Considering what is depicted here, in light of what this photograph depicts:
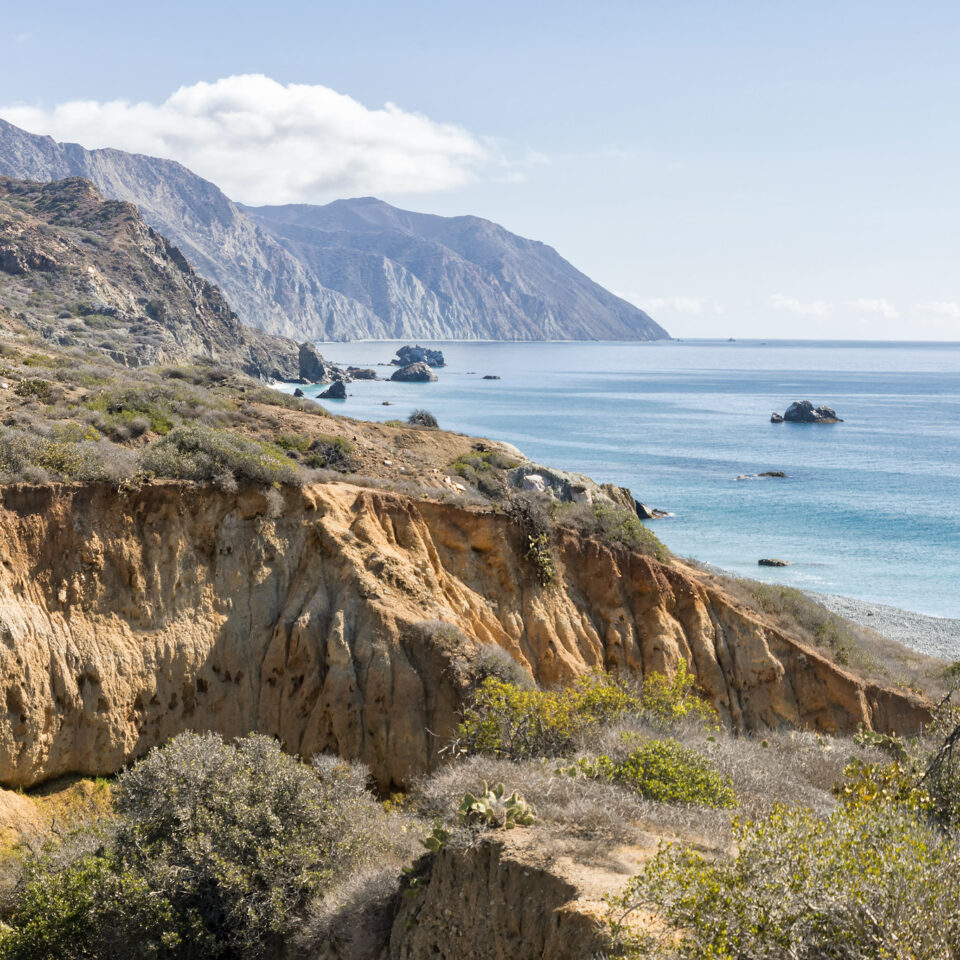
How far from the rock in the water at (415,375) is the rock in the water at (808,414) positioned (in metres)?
75.3

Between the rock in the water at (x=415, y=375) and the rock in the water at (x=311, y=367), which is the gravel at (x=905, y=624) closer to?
the rock in the water at (x=311, y=367)

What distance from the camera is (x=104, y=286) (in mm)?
95375

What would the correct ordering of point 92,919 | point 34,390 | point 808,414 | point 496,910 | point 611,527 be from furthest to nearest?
1. point 808,414
2. point 34,390
3. point 611,527
4. point 92,919
5. point 496,910

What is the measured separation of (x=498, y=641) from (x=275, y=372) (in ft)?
420

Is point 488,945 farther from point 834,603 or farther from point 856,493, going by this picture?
point 856,493

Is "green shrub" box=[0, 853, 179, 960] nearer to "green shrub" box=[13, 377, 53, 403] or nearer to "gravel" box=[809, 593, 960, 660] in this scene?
"green shrub" box=[13, 377, 53, 403]

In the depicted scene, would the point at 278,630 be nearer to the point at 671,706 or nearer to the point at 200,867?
the point at 200,867

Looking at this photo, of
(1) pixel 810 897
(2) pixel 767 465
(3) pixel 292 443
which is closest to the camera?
(1) pixel 810 897

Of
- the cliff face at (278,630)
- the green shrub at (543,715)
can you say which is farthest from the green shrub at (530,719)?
the cliff face at (278,630)

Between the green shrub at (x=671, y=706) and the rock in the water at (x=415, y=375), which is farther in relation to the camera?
the rock in the water at (x=415, y=375)

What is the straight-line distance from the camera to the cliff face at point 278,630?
1705 cm

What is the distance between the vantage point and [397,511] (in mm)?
21609

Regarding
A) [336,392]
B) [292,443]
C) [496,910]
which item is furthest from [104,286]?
[496,910]

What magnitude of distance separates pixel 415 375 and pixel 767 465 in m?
98.2
